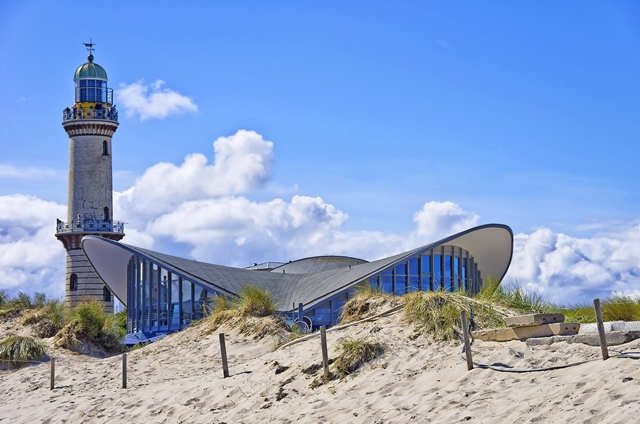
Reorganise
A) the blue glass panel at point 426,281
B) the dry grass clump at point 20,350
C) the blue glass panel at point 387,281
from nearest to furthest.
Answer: the dry grass clump at point 20,350 → the blue glass panel at point 387,281 → the blue glass panel at point 426,281

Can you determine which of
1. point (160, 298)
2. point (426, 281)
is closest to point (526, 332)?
point (426, 281)

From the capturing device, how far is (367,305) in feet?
65.9

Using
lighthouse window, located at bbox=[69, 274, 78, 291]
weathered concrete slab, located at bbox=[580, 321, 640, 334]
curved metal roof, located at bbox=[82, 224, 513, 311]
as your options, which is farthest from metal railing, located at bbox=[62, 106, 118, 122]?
weathered concrete slab, located at bbox=[580, 321, 640, 334]

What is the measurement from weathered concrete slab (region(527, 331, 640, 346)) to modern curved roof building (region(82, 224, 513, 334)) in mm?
18064

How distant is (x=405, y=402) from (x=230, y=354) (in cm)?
960

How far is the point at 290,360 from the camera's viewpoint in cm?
1683

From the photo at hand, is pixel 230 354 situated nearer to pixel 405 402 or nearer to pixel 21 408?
pixel 21 408

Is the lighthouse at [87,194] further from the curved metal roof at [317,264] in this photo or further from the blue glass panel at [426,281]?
the blue glass panel at [426,281]

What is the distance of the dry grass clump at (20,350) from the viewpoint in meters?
25.5

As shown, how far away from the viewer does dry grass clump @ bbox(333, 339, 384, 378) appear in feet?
49.3

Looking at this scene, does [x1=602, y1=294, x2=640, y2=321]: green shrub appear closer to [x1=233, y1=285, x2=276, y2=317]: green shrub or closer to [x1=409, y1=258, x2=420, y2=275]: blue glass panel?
[x1=233, y1=285, x2=276, y2=317]: green shrub

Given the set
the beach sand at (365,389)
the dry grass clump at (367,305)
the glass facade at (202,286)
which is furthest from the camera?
the glass facade at (202,286)

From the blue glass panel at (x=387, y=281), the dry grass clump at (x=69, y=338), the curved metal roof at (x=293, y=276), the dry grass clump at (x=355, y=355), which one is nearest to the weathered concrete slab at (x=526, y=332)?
the dry grass clump at (x=355, y=355)

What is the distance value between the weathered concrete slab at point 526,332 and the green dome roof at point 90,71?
43643 millimetres
